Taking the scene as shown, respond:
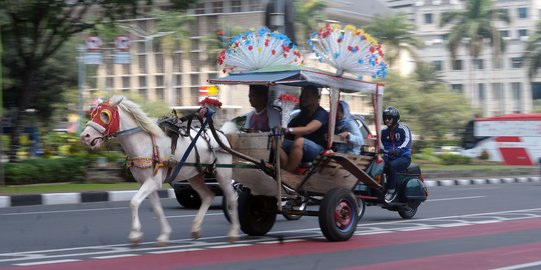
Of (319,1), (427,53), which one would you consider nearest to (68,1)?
(319,1)

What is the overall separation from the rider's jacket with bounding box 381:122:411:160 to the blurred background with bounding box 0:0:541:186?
7.22 feet

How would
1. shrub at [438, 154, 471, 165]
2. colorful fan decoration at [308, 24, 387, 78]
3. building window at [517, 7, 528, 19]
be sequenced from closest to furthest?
colorful fan decoration at [308, 24, 387, 78]
shrub at [438, 154, 471, 165]
building window at [517, 7, 528, 19]

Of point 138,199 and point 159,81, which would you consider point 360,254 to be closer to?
point 138,199

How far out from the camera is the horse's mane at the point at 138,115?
31.5ft

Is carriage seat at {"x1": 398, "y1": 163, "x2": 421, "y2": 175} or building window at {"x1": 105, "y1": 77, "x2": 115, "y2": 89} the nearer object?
carriage seat at {"x1": 398, "y1": 163, "x2": 421, "y2": 175}

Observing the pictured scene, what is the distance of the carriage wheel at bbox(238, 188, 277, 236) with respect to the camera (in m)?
10.9

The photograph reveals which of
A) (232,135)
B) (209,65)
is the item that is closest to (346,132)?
(232,135)

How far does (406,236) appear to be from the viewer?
36.8 feet

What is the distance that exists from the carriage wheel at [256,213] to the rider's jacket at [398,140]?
333 centimetres

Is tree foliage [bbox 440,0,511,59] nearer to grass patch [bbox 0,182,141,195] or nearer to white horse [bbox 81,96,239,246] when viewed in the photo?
grass patch [bbox 0,182,141,195]

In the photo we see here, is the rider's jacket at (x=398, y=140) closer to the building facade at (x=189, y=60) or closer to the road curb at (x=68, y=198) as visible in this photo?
the road curb at (x=68, y=198)

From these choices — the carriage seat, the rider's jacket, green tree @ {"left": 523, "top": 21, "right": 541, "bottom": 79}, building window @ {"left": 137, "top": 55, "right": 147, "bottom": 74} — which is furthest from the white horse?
green tree @ {"left": 523, "top": 21, "right": 541, "bottom": 79}

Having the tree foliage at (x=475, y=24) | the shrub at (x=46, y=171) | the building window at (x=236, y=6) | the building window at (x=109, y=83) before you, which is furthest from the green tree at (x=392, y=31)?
the shrub at (x=46, y=171)

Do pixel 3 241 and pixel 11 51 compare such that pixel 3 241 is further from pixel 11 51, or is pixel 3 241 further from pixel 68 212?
pixel 11 51
